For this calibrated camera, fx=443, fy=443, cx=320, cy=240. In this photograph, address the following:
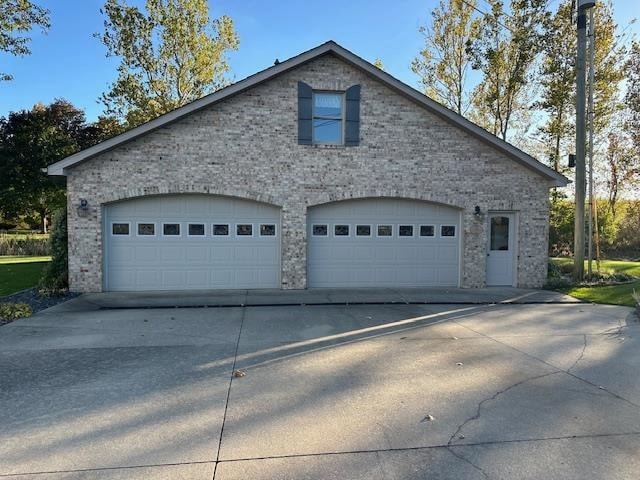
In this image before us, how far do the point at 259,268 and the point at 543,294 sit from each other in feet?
26.4

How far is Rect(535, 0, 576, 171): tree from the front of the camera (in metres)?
19.3

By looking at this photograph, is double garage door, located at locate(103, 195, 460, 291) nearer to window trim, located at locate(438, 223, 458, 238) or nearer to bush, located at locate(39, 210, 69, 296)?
window trim, located at locate(438, 223, 458, 238)

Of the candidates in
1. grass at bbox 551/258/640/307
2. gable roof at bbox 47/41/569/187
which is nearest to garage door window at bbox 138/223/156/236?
gable roof at bbox 47/41/569/187

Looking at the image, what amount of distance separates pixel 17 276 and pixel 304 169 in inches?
428

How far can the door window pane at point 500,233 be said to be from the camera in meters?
13.7

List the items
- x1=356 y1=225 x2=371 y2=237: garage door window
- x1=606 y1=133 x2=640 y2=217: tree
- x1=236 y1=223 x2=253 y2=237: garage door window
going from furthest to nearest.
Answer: x1=606 y1=133 x2=640 y2=217: tree → x1=356 y1=225 x2=371 y2=237: garage door window → x1=236 y1=223 x2=253 y2=237: garage door window

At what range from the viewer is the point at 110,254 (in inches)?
484

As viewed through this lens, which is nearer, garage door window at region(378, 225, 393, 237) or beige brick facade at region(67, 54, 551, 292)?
beige brick facade at region(67, 54, 551, 292)

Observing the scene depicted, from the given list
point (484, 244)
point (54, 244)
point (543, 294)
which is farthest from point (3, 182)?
point (543, 294)

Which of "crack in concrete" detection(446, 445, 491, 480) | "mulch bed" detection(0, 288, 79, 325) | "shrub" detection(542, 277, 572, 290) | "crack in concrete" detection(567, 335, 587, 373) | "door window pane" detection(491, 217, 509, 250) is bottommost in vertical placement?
"crack in concrete" detection(446, 445, 491, 480)

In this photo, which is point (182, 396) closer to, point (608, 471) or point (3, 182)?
point (608, 471)

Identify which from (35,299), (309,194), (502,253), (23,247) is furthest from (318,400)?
(23,247)

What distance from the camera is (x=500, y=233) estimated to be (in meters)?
13.8

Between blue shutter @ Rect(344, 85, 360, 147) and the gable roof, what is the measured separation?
70cm
